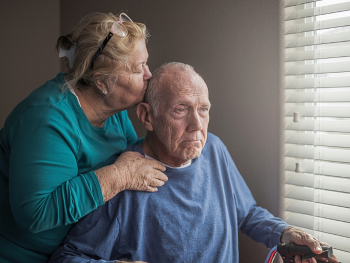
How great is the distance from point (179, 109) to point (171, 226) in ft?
1.82

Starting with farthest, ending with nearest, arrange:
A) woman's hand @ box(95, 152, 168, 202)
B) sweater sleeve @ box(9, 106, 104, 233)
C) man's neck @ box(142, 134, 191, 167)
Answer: man's neck @ box(142, 134, 191, 167) < woman's hand @ box(95, 152, 168, 202) < sweater sleeve @ box(9, 106, 104, 233)

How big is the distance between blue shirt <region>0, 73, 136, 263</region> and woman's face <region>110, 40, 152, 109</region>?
206 mm

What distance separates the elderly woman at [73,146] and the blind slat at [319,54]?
0.78 metres

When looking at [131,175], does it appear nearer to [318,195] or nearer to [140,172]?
[140,172]

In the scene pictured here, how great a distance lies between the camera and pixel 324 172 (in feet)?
5.01

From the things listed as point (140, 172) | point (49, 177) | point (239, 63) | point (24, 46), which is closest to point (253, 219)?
point (140, 172)

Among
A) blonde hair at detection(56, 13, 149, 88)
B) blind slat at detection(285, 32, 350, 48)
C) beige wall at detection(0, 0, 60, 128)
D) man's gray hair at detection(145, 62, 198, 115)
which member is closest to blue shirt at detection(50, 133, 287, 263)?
man's gray hair at detection(145, 62, 198, 115)

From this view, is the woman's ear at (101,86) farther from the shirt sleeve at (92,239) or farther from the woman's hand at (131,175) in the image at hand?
the shirt sleeve at (92,239)

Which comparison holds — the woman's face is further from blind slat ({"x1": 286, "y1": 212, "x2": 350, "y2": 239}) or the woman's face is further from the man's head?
blind slat ({"x1": 286, "y1": 212, "x2": 350, "y2": 239})

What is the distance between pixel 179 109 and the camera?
56.1 inches

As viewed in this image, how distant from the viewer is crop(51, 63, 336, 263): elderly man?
1387 millimetres

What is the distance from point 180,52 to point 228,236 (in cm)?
123

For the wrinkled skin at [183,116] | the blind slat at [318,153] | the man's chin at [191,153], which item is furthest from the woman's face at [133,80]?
the blind slat at [318,153]

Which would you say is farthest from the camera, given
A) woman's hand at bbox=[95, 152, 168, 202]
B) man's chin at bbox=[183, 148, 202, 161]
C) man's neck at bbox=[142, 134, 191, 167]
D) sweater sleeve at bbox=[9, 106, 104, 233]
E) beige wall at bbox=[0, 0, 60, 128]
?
beige wall at bbox=[0, 0, 60, 128]
